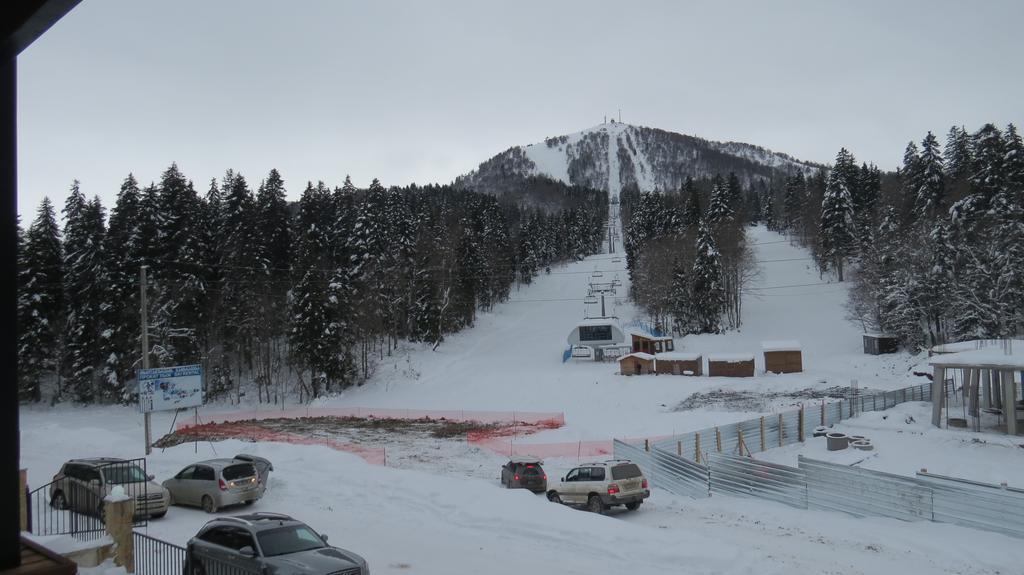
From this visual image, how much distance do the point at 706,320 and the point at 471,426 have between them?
40856mm

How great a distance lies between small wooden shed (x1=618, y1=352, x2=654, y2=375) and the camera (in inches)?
2116

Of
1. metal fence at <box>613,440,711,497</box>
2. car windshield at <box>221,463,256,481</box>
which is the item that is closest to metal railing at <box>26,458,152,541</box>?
car windshield at <box>221,463,256,481</box>

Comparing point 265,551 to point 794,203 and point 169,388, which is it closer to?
point 169,388

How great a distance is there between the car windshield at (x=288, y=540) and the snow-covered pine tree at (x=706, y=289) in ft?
209

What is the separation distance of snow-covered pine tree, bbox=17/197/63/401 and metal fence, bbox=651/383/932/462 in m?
50.0

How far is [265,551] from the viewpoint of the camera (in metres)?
10.5

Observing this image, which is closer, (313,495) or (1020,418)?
(313,495)

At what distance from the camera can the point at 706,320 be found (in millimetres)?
71250

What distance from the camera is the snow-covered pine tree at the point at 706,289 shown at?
70625 millimetres

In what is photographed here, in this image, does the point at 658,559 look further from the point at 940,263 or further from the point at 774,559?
the point at 940,263

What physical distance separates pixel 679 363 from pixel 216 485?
136 ft

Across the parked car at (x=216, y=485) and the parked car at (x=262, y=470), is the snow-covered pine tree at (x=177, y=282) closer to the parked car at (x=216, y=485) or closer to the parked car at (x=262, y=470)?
the parked car at (x=262, y=470)

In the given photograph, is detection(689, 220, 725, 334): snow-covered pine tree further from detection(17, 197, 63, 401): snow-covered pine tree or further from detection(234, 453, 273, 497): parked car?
detection(17, 197, 63, 401): snow-covered pine tree

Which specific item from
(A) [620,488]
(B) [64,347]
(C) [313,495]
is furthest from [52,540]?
(B) [64,347]
